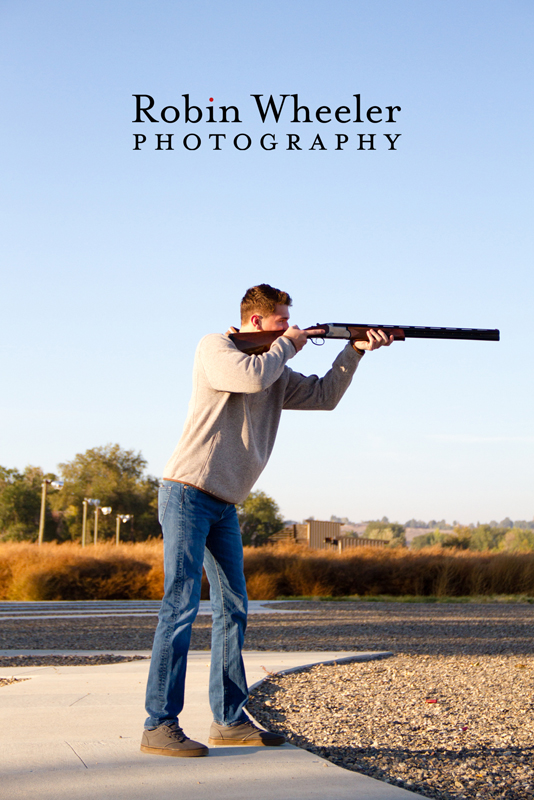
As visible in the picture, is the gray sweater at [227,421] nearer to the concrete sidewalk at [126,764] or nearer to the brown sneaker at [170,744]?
the brown sneaker at [170,744]

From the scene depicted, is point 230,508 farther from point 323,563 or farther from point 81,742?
point 323,563

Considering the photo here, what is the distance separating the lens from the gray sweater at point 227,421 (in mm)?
3303

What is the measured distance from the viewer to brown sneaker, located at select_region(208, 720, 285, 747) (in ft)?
10.8

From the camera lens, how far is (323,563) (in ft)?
77.9

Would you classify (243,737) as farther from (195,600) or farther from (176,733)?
(195,600)

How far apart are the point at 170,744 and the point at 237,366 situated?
1553mm

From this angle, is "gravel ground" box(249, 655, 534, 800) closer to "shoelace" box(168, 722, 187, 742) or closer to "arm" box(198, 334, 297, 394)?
"shoelace" box(168, 722, 187, 742)

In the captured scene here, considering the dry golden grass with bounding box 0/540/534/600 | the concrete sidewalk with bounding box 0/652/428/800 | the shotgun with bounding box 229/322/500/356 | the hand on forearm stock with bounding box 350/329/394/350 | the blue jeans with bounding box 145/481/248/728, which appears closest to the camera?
the concrete sidewalk with bounding box 0/652/428/800

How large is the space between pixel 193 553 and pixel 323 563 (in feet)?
69.0

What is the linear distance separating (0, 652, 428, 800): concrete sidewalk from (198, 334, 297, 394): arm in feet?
4.90

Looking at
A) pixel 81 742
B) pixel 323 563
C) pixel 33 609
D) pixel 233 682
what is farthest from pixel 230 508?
pixel 323 563

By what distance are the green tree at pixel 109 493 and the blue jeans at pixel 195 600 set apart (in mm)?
58227

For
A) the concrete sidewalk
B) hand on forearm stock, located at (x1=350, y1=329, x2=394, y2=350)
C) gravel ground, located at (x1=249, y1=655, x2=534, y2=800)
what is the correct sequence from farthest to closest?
hand on forearm stock, located at (x1=350, y1=329, x2=394, y2=350)
gravel ground, located at (x1=249, y1=655, x2=534, y2=800)
the concrete sidewalk

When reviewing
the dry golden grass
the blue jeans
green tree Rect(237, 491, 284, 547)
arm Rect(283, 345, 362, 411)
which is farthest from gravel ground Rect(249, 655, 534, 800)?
green tree Rect(237, 491, 284, 547)
